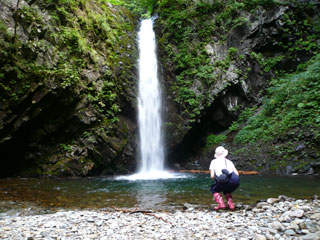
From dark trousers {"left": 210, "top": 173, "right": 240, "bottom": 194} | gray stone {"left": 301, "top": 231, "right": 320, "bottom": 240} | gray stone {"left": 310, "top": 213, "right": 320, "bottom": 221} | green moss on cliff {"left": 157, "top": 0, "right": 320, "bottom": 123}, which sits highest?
green moss on cliff {"left": 157, "top": 0, "right": 320, "bottom": 123}

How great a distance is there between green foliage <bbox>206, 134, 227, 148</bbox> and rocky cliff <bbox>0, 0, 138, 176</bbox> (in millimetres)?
5622

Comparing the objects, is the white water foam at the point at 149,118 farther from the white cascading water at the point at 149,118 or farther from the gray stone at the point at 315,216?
the gray stone at the point at 315,216

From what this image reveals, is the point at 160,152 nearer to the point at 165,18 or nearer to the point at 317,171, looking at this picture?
the point at 317,171

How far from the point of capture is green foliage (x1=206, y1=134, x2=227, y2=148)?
1516 centimetres

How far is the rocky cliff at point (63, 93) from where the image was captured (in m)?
8.73

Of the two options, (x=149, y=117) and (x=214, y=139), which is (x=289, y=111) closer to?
(x=214, y=139)

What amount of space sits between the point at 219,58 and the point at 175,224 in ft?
48.3

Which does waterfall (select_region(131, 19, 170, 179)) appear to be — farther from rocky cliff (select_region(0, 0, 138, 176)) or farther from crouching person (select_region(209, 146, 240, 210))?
crouching person (select_region(209, 146, 240, 210))

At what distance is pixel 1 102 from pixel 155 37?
463 inches

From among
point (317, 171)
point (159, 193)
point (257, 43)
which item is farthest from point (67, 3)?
point (317, 171)

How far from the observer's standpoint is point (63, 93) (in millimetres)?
9812

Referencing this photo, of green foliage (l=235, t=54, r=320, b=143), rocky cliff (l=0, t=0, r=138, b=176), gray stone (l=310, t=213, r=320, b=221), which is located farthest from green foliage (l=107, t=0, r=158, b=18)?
gray stone (l=310, t=213, r=320, b=221)

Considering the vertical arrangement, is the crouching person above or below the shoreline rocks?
above

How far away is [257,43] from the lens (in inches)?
655
